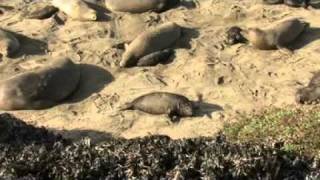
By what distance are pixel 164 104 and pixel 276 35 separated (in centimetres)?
216

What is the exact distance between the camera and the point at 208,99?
32.1ft

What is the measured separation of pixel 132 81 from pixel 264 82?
1687mm

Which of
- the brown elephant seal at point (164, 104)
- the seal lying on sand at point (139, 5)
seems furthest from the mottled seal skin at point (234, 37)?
the brown elephant seal at point (164, 104)

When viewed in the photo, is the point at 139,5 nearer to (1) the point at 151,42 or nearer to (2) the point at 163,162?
(1) the point at 151,42

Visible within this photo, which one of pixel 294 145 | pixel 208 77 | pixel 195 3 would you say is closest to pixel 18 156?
pixel 294 145

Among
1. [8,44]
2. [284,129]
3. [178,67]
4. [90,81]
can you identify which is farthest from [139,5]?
[284,129]

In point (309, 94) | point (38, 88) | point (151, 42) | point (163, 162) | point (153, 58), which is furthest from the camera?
point (151, 42)

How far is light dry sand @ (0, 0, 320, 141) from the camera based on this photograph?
30.9 ft

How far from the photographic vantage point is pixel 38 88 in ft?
32.3

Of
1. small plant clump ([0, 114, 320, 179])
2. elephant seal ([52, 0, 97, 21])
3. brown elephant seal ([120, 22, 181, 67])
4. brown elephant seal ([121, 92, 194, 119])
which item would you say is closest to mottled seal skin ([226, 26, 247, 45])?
brown elephant seal ([120, 22, 181, 67])

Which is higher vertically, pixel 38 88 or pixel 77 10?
pixel 77 10

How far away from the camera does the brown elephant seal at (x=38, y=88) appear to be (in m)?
9.76

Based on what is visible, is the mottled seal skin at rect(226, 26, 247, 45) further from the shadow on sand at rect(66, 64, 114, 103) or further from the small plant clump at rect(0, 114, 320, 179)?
the small plant clump at rect(0, 114, 320, 179)

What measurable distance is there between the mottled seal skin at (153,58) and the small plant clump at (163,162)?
147 inches
